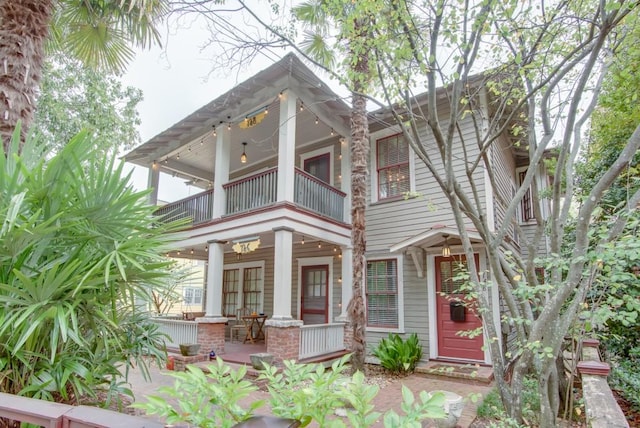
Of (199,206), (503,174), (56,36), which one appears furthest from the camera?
(199,206)

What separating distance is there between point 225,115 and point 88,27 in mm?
3495

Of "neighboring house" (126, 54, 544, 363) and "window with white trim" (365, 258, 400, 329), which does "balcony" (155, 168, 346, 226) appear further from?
"window with white trim" (365, 258, 400, 329)

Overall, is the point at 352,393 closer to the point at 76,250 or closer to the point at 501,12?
the point at 76,250

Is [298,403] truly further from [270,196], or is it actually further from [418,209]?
[418,209]

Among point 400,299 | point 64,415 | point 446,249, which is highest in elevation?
point 446,249

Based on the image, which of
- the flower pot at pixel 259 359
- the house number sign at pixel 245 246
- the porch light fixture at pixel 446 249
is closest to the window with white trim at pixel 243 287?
the house number sign at pixel 245 246

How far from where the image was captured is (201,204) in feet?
34.1

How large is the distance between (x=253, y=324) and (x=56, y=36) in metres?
8.43

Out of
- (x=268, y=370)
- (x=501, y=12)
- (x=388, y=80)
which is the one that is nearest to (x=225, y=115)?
(x=388, y=80)

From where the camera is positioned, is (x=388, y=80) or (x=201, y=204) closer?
(x=388, y=80)

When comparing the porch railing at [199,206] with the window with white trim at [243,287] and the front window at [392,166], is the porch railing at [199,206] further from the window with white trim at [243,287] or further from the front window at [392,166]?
the front window at [392,166]

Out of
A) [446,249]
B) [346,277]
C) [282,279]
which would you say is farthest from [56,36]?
[446,249]

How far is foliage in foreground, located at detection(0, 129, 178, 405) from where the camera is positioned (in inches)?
102

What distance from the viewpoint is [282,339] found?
7375 mm
